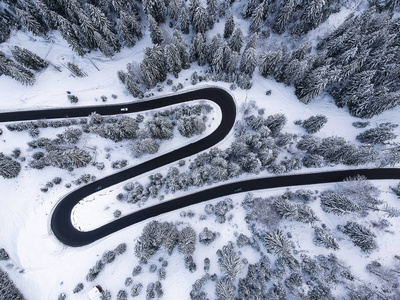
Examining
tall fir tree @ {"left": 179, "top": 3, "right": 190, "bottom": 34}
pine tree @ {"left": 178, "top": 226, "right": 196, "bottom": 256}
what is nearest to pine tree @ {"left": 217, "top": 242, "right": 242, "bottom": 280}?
pine tree @ {"left": 178, "top": 226, "right": 196, "bottom": 256}

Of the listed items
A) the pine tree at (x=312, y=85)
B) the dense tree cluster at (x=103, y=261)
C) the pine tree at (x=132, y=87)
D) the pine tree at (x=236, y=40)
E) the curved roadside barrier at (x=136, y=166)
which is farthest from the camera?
the pine tree at (x=132, y=87)

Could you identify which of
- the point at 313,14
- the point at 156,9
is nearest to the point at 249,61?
the point at 313,14

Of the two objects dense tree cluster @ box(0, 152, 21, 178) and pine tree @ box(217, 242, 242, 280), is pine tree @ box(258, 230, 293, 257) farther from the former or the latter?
dense tree cluster @ box(0, 152, 21, 178)

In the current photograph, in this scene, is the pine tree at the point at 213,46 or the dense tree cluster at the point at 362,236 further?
the pine tree at the point at 213,46

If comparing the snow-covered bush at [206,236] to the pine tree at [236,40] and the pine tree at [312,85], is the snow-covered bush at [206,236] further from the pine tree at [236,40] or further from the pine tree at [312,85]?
the pine tree at [236,40]

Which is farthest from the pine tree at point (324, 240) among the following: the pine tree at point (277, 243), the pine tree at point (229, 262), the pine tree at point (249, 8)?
the pine tree at point (249, 8)

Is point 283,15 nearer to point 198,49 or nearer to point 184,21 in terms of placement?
point 198,49

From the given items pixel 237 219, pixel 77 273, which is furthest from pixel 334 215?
pixel 77 273
